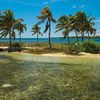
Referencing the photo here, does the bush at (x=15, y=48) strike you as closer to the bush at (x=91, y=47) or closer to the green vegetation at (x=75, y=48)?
the green vegetation at (x=75, y=48)

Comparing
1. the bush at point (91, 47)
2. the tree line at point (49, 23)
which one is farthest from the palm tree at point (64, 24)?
the bush at point (91, 47)

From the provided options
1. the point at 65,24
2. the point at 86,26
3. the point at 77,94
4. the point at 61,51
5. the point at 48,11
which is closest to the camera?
the point at 77,94

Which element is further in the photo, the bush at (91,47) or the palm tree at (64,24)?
the palm tree at (64,24)

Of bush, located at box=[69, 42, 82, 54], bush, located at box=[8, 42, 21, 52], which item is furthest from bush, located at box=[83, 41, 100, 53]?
bush, located at box=[8, 42, 21, 52]

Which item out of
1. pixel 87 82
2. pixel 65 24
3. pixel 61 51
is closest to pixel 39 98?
pixel 87 82

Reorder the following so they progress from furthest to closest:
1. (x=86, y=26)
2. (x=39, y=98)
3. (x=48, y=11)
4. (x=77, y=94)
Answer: (x=86, y=26), (x=48, y=11), (x=77, y=94), (x=39, y=98)

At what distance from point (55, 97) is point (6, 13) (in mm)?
48815

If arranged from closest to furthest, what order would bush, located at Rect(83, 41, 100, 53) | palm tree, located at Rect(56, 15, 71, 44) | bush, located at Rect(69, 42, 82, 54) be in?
A: bush, located at Rect(69, 42, 82, 54), bush, located at Rect(83, 41, 100, 53), palm tree, located at Rect(56, 15, 71, 44)

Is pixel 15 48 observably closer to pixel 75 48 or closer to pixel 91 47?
pixel 75 48

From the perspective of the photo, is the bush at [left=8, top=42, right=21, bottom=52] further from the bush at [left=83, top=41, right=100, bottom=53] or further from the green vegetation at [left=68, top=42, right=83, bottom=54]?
the bush at [left=83, top=41, right=100, bottom=53]

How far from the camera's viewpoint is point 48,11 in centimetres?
5972

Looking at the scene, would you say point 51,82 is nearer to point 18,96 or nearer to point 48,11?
point 18,96

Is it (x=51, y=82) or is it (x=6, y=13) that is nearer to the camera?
(x=51, y=82)

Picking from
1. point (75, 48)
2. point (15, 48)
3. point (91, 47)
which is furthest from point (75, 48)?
point (15, 48)
